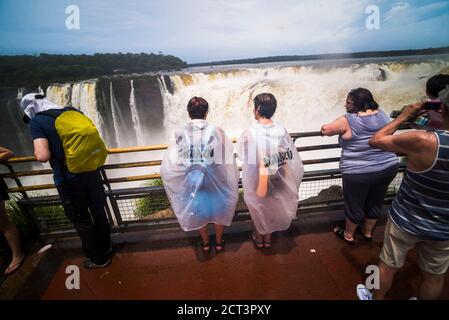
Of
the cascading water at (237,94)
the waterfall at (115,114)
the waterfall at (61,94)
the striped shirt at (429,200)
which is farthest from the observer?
the cascading water at (237,94)

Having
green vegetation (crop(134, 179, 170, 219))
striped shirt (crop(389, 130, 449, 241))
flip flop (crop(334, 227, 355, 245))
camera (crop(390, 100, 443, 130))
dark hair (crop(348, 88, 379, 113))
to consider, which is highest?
dark hair (crop(348, 88, 379, 113))

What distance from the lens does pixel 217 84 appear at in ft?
46.5

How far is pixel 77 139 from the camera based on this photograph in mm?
1961

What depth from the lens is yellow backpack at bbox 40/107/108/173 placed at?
1.93 meters

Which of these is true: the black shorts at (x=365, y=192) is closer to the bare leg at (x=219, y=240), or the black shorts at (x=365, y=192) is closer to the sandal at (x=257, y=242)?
the sandal at (x=257, y=242)

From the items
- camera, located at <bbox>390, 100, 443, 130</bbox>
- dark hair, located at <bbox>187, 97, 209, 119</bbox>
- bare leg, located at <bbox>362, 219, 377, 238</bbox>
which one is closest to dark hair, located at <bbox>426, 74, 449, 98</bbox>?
camera, located at <bbox>390, 100, 443, 130</bbox>

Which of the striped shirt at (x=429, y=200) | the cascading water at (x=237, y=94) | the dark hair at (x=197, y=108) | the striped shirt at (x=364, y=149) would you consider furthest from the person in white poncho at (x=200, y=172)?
the cascading water at (x=237, y=94)

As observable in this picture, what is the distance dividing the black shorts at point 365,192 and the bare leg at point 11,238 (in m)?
3.21

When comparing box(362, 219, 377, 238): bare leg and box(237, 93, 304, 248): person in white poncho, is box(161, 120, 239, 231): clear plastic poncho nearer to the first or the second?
box(237, 93, 304, 248): person in white poncho

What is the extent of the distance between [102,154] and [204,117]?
95 cm

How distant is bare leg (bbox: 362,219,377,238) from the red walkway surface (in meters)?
0.09

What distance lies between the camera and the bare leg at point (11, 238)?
2402mm
